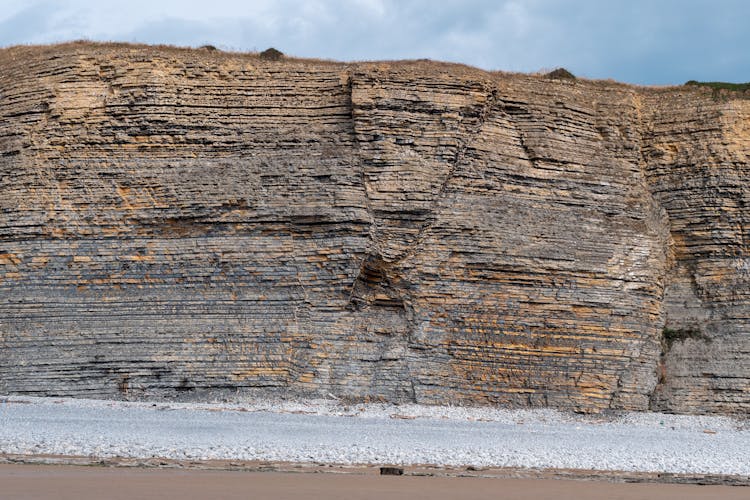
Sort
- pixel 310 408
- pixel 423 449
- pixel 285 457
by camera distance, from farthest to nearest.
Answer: pixel 310 408, pixel 423 449, pixel 285 457

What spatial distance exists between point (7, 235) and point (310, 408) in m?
7.79

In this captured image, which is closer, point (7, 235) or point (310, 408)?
point (310, 408)

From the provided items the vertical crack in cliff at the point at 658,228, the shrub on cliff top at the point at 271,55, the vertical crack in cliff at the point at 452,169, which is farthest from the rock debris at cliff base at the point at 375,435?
the shrub on cliff top at the point at 271,55

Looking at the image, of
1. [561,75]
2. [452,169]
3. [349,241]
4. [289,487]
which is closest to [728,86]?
[561,75]

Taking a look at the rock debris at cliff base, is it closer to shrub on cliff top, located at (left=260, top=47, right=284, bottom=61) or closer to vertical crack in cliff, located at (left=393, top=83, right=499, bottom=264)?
vertical crack in cliff, located at (left=393, top=83, right=499, bottom=264)

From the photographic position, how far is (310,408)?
66.6 feet

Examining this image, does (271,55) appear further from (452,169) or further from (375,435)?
(375,435)

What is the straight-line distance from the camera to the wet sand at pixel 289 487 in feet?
36.2

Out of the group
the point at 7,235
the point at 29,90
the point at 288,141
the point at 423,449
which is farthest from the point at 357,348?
the point at 29,90

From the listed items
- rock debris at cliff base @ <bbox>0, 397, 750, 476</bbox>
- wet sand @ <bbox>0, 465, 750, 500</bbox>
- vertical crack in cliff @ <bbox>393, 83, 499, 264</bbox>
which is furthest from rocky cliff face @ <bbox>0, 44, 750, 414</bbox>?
wet sand @ <bbox>0, 465, 750, 500</bbox>

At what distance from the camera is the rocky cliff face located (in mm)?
21484

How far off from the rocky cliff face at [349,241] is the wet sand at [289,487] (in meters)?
8.21

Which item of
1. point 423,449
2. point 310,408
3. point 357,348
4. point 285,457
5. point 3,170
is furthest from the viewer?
point 3,170

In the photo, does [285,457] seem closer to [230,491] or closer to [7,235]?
[230,491]
